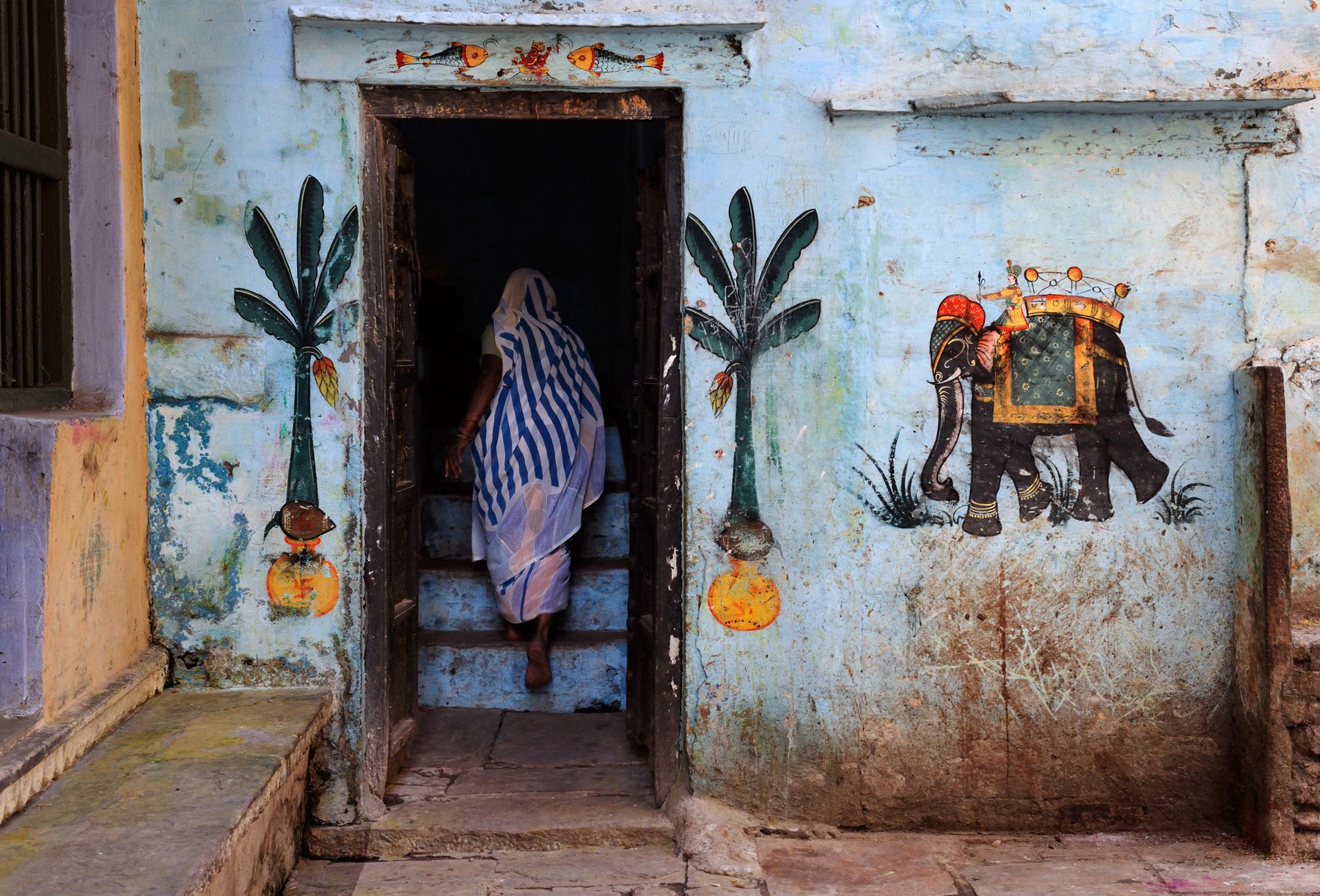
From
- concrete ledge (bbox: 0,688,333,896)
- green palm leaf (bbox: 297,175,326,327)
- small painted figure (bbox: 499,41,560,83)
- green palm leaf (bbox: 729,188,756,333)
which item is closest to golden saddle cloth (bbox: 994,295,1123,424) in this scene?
green palm leaf (bbox: 729,188,756,333)

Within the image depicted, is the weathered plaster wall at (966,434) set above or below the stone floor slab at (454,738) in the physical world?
above

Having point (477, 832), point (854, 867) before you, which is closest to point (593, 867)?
point (477, 832)

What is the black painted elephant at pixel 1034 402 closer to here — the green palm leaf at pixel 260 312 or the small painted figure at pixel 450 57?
the small painted figure at pixel 450 57

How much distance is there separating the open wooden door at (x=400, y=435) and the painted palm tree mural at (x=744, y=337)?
992 millimetres

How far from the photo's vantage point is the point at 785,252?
349cm

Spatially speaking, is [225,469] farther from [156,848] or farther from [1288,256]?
[1288,256]

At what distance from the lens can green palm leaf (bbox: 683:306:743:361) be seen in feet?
11.5

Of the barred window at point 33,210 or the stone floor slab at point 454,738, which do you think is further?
the stone floor slab at point 454,738

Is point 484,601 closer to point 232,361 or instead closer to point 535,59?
point 232,361

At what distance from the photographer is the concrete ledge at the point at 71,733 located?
2.47 meters

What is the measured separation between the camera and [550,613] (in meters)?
4.52

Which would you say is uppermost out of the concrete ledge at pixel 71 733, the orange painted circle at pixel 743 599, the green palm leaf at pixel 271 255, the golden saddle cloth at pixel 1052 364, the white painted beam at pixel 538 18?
the white painted beam at pixel 538 18

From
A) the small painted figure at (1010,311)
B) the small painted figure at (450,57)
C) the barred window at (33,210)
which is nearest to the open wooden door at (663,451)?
the small painted figure at (450,57)

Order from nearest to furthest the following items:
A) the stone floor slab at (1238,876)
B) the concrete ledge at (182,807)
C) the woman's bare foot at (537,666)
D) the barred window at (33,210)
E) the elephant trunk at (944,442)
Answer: the concrete ledge at (182,807)
the barred window at (33,210)
the stone floor slab at (1238,876)
the elephant trunk at (944,442)
the woman's bare foot at (537,666)
